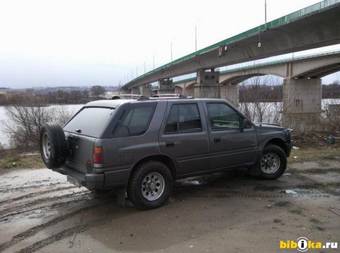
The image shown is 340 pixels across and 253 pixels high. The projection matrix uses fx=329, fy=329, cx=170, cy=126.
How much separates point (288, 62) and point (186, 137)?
133 feet

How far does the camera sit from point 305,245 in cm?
395

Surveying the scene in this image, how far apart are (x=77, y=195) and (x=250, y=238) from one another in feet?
10.9

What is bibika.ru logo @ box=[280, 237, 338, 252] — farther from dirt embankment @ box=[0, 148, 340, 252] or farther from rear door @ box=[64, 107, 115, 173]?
rear door @ box=[64, 107, 115, 173]

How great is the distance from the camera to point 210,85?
36531 millimetres

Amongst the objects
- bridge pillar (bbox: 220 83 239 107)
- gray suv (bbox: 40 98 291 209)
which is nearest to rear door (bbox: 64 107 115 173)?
gray suv (bbox: 40 98 291 209)

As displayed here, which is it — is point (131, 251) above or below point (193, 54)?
below

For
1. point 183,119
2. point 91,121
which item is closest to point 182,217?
point 183,119

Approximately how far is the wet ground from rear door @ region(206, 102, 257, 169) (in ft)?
1.89

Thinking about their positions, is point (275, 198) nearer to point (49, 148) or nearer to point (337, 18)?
point (49, 148)

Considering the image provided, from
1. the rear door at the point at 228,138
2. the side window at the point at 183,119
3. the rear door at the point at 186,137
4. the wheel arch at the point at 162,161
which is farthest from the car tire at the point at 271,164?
the wheel arch at the point at 162,161

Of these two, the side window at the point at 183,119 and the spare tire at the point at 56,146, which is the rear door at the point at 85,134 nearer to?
the spare tire at the point at 56,146

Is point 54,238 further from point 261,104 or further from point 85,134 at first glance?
point 261,104

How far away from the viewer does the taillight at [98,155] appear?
4660 mm

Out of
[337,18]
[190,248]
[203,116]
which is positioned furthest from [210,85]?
[190,248]
